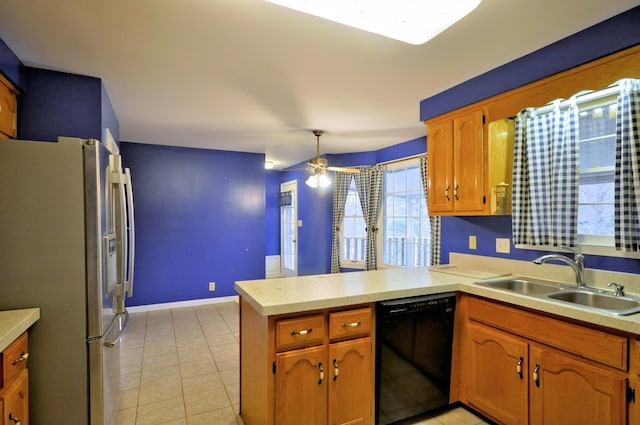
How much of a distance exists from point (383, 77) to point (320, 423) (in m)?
2.33

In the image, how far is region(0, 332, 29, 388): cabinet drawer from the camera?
1.34m

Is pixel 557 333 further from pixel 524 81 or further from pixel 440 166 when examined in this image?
pixel 524 81

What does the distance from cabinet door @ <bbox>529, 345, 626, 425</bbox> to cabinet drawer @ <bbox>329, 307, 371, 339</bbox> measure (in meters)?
0.92

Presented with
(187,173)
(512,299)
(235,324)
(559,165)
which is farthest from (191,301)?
(559,165)

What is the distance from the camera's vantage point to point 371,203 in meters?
4.79

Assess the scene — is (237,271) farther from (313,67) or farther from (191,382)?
(313,67)

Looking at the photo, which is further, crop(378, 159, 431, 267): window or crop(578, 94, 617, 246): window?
crop(378, 159, 431, 267): window

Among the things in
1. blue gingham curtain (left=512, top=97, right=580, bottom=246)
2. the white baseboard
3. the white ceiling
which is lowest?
the white baseboard

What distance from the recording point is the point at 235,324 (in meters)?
4.00

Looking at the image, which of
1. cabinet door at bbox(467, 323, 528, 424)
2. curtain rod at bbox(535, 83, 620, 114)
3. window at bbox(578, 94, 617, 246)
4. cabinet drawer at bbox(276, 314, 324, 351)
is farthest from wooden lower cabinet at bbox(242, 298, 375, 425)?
curtain rod at bbox(535, 83, 620, 114)

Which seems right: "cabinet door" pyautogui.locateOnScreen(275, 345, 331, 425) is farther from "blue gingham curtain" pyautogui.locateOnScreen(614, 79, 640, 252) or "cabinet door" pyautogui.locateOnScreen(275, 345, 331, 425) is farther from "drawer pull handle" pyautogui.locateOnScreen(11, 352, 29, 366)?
"blue gingham curtain" pyautogui.locateOnScreen(614, 79, 640, 252)

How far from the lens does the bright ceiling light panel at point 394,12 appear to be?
1010mm

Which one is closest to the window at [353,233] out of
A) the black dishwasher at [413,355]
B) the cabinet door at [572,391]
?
the black dishwasher at [413,355]

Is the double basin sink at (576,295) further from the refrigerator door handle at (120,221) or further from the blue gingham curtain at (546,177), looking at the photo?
the refrigerator door handle at (120,221)
